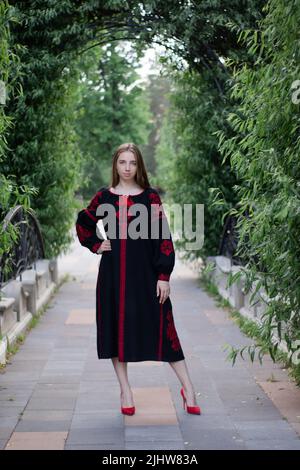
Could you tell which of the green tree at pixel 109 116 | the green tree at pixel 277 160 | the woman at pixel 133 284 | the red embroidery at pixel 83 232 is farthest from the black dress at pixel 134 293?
the green tree at pixel 109 116

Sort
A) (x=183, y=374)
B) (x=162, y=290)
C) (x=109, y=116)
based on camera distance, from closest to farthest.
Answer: (x=162, y=290)
(x=183, y=374)
(x=109, y=116)

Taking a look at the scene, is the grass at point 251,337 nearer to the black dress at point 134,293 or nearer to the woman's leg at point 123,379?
the black dress at point 134,293

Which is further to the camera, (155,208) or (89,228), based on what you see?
(89,228)

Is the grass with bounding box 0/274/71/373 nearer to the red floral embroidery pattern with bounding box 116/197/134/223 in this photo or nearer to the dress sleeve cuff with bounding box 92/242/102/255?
the dress sleeve cuff with bounding box 92/242/102/255

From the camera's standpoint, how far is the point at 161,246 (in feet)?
14.8

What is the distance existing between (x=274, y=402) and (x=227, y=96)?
17.0 feet

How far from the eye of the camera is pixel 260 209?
4445mm

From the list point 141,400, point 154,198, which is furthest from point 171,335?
point 154,198

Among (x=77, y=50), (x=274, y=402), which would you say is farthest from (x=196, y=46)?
(x=274, y=402)

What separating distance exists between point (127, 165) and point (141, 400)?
5.23 ft

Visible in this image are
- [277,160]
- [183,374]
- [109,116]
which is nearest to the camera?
[277,160]

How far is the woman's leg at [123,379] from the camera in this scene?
456cm

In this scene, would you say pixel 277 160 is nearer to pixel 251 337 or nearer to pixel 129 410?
pixel 129 410

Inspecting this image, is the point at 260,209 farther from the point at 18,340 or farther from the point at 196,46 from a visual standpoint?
the point at 196,46
